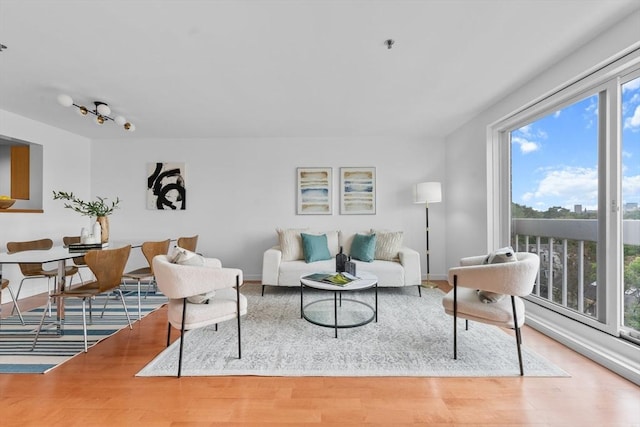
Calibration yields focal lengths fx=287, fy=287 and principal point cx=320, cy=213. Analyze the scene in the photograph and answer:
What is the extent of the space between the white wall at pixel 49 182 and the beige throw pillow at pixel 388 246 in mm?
4699

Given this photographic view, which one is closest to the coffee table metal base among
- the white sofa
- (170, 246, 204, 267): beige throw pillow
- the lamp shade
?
the white sofa

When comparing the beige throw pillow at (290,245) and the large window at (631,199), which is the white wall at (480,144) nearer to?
the large window at (631,199)

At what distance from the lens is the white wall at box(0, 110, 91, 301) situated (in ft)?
11.9

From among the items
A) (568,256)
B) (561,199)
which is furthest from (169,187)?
(568,256)

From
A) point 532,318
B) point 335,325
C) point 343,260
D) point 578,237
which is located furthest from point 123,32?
point 532,318

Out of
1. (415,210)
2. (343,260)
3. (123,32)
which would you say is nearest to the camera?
(123,32)

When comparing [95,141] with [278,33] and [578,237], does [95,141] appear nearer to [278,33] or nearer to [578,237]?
[278,33]

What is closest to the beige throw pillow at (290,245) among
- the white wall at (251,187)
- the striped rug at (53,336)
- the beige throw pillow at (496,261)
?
the white wall at (251,187)

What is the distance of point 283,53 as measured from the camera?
2318 millimetres

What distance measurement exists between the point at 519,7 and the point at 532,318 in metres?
2.70

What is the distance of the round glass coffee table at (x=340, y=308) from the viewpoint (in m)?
2.63

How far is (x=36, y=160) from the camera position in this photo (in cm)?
405

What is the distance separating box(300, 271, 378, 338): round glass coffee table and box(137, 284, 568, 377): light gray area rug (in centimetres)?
8

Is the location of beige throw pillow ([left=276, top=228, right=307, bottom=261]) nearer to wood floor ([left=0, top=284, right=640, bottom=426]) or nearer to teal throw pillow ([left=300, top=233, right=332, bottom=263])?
teal throw pillow ([left=300, top=233, right=332, bottom=263])
